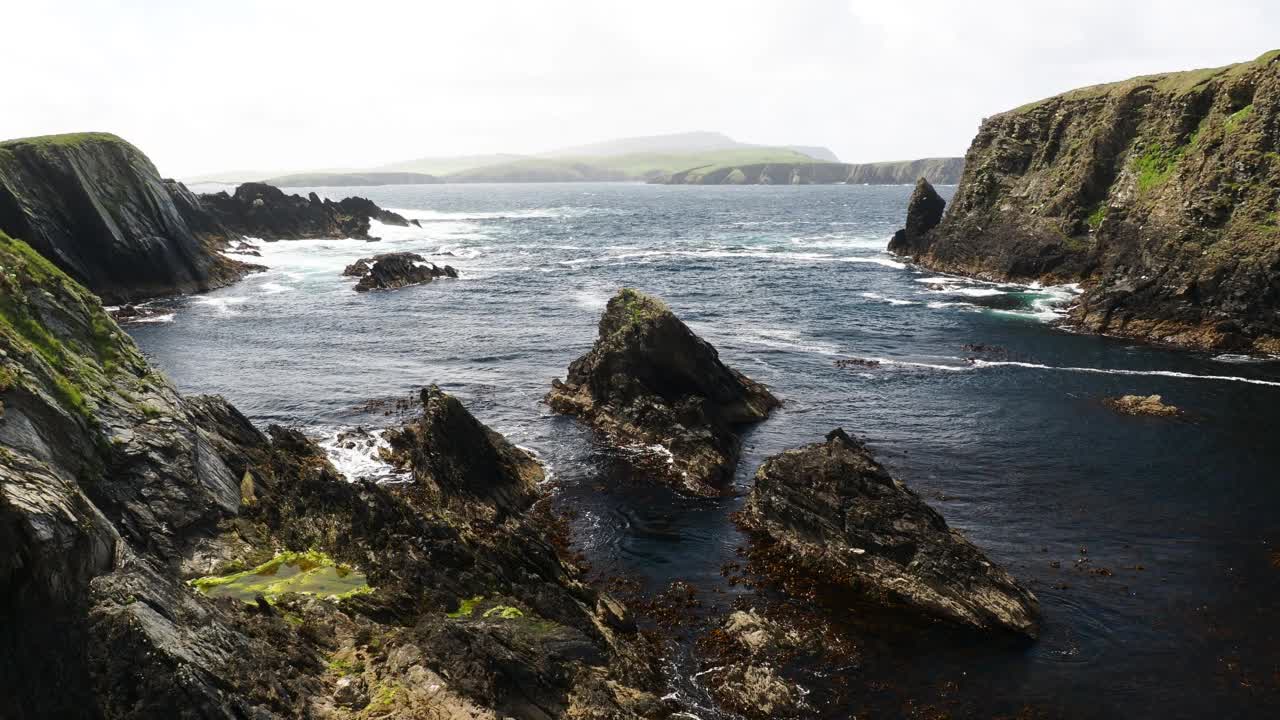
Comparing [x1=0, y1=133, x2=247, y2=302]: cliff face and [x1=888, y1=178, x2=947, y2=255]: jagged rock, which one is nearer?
[x1=0, y1=133, x2=247, y2=302]: cliff face

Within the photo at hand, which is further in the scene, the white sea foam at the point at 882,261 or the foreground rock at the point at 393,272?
the white sea foam at the point at 882,261

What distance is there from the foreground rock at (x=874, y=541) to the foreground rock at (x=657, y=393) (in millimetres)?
6555

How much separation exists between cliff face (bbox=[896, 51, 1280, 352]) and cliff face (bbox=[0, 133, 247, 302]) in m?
91.5

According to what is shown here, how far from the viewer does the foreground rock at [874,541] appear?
24.9 metres

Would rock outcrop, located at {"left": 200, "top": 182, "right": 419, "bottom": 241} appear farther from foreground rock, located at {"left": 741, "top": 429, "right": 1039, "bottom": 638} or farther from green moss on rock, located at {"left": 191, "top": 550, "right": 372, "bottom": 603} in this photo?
green moss on rock, located at {"left": 191, "top": 550, "right": 372, "bottom": 603}

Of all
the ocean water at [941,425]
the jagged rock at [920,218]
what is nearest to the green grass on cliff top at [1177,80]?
the jagged rock at [920,218]

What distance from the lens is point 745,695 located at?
2097 cm

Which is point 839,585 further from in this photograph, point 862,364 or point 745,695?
point 862,364

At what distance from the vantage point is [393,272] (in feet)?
299

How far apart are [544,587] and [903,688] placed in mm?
10670

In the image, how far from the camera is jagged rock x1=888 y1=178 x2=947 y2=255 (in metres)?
105

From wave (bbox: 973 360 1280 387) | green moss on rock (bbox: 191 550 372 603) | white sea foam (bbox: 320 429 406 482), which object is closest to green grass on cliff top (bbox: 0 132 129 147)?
white sea foam (bbox: 320 429 406 482)

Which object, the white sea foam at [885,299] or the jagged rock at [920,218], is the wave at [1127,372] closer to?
the white sea foam at [885,299]

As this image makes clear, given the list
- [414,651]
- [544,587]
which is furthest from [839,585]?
[414,651]
